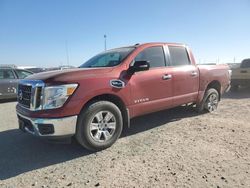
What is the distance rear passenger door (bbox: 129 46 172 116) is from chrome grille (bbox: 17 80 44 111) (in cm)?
169

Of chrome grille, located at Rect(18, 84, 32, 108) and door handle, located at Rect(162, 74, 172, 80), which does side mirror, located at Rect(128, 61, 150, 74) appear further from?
chrome grille, located at Rect(18, 84, 32, 108)

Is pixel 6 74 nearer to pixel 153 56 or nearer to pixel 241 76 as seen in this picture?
pixel 153 56

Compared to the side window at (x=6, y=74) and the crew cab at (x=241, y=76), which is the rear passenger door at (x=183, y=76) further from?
the side window at (x=6, y=74)

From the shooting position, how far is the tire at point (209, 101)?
680cm

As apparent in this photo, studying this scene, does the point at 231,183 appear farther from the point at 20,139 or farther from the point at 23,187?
the point at 20,139

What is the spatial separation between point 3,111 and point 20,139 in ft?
12.7

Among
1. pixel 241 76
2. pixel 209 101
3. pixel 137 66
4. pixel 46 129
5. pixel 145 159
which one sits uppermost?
pixel 137 66

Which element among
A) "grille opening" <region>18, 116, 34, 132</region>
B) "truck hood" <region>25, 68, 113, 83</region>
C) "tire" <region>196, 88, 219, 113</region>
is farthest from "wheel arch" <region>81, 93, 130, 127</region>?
"tire" <region>196, 88, 219, 113</region>

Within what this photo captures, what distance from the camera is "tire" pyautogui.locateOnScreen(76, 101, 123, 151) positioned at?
414cm

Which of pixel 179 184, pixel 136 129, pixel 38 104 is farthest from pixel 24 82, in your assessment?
pixel 179 184

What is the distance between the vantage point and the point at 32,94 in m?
4.09

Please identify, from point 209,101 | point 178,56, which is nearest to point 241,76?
point 209,101

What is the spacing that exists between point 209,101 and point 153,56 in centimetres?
253

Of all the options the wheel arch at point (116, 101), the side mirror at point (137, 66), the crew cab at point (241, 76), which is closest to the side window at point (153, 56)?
the side mirror at point (137, 66)
